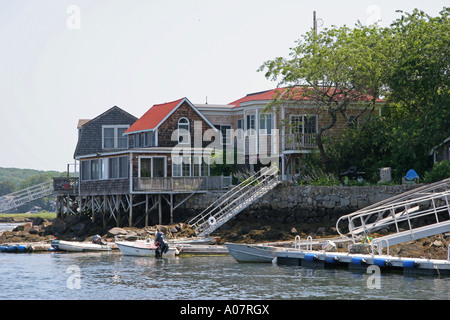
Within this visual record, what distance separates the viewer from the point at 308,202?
3991 centimetres

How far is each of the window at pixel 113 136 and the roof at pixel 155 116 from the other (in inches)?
128

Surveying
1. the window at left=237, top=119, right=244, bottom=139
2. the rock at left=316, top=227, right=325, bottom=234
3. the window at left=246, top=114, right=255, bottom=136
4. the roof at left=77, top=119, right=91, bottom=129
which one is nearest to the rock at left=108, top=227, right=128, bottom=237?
the rock at left=316, top=227, right=325, bottom=234

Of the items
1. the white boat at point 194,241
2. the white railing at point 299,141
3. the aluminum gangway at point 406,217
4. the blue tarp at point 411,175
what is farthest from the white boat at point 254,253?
the white railing at point 299,141

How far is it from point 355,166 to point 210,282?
1915 centimetres

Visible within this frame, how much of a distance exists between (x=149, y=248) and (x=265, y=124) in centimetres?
1528

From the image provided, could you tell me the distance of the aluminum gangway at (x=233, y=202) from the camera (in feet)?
131

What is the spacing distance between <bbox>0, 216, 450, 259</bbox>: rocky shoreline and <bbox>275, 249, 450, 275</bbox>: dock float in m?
2.90

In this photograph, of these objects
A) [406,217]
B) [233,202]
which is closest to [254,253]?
[406,217]

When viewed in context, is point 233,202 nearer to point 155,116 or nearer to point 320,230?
point 320,230

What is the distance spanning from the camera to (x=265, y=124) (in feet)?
155

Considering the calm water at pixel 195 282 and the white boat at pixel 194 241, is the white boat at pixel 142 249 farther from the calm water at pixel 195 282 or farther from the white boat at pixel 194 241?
the white boat at pixel 194 241

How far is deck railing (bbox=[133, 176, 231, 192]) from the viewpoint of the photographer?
43562mm

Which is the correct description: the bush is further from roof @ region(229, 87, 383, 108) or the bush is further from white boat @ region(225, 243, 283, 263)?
roof @ region(229, 87, 383, 108)
